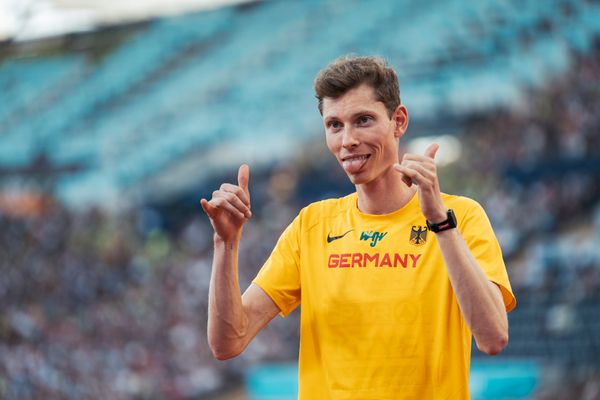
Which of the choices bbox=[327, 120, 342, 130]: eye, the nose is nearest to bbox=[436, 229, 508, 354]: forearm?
the nose

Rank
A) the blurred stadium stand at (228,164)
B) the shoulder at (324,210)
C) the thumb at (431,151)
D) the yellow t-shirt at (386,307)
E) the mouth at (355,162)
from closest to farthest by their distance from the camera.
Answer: the thumb at (431,151) → the yellow t-shirt at (386,307) → the mouth at (355,162) → the shoulder at (324,210) → the blurred stadium stand at (228,164)

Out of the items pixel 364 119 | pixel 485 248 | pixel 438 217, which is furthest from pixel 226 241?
pixel 485 248

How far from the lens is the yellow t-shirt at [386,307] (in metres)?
2.54

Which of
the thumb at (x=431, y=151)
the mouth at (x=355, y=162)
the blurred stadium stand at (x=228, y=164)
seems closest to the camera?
the thumb at (x=431, y=151)

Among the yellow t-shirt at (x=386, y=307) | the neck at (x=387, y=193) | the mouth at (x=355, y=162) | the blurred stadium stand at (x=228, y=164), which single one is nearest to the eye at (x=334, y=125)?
the mouth at (x=355, y=162)

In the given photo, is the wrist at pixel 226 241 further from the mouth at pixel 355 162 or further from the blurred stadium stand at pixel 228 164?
the blurred stadium stand at pixel 228 164

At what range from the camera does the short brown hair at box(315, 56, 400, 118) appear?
8.75 ft

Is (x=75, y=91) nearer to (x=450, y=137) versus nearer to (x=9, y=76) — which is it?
(x=9, y=76)

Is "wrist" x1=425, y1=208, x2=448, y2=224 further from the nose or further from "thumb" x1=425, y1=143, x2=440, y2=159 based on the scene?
the nose

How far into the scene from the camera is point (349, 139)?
8.56 ft

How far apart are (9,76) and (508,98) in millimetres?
12885

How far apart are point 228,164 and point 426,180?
15645 millimetres

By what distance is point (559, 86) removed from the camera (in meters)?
14.0

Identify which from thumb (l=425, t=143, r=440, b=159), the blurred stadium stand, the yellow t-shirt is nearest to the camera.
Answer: thumb (l=425, t=143, r=440, b=159)
